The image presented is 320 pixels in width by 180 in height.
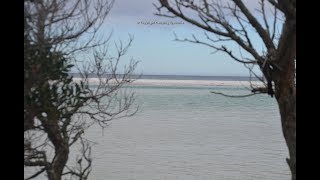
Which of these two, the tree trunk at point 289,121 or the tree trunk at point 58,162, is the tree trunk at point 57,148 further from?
the tree trunk at point 289,121

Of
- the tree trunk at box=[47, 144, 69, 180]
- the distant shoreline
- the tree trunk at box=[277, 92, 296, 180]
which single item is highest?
the distant shoreline

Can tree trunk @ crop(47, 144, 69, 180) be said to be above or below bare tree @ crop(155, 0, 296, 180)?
below

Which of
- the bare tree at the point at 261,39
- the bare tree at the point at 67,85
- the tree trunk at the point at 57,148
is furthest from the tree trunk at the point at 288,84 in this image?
the tree trunk at the point at 57,148

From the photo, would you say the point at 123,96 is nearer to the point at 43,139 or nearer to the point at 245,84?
the point at 43,139

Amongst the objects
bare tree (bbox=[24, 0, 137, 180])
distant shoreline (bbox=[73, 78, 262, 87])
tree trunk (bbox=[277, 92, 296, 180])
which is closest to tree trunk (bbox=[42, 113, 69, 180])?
bare tree (bbox=[24, 0, 137, 180])

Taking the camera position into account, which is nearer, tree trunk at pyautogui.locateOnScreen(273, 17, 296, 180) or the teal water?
tree trunk at pyautogui.locateOnScreen(273, 17, 296, 180)

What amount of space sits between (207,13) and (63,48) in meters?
0.42

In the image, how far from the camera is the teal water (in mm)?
1138

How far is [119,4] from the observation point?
105cm

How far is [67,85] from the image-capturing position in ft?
3.63

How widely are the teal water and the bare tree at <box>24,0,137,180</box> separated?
44 millimetres

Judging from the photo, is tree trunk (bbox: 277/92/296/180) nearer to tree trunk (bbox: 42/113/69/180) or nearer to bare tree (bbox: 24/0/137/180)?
bare tree (bbox: 24/0/137/180)

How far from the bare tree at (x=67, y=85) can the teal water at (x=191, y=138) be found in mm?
44

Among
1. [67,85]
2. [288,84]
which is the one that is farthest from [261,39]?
[67,85]
